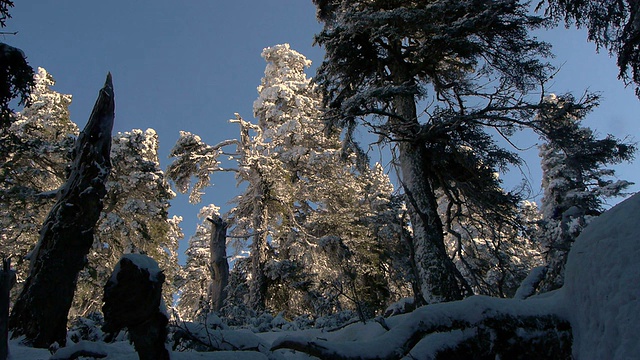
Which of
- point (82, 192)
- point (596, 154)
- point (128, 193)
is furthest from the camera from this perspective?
point (128, 193)

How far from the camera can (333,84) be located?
11.8m

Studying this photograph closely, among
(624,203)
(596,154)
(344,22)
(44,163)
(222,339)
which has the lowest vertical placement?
(222,339)

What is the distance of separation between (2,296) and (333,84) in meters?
10.2

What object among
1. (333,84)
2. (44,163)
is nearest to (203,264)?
(44,163)

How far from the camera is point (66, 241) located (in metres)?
5.60

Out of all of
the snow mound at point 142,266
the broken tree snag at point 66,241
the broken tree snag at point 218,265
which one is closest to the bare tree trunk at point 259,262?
the broken tree snag at point 218,265

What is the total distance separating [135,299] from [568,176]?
74.9ft

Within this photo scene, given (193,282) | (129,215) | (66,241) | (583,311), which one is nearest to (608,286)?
(583,311)

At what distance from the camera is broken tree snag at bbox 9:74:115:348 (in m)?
5.01

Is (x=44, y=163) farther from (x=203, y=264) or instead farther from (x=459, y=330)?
(x=459, y=330)

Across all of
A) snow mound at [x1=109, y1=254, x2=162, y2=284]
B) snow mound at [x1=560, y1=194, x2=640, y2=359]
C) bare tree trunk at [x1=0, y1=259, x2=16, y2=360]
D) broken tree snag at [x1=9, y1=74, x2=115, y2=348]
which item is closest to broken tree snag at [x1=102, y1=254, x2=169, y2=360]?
snow mound at [x1=109, y1=254, x2=162, y2=284]

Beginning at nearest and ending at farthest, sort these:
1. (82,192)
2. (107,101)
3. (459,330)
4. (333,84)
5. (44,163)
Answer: (459,330)
(82,192)
(107,101)
(333,84)
(44,163)

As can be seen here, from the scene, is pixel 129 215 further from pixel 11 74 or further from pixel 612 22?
pixel 612 22

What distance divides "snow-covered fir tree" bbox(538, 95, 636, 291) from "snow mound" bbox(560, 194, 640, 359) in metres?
2.46
